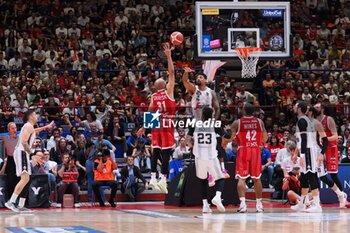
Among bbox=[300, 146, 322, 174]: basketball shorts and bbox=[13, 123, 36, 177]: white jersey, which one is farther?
bbox=[13, 123, 36, 177]: white jersey

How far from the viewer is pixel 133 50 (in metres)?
27.4

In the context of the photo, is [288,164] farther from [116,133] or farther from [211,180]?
[116,133]

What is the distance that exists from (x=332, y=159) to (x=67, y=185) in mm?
6046

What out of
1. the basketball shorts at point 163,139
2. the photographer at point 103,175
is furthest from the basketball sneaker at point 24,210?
the basketball shorts at point 163,139

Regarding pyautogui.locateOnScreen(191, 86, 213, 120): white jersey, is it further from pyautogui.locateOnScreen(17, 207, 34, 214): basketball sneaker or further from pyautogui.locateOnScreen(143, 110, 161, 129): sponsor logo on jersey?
pyautogui.locateOnScreen(17, 207, 34, 214): basketball sneaker

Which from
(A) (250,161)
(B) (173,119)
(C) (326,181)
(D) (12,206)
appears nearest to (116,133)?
(B) (173,119)

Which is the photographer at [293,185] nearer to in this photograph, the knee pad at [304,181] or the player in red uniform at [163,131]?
the knee pad at [304,181]

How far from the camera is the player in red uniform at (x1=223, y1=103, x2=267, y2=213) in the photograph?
54.3ft

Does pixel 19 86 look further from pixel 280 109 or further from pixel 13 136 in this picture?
pixel 280 109

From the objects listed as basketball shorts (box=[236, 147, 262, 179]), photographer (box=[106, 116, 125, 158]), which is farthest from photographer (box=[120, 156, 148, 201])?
basketball shorts (box=[236, 147, 262, 179])

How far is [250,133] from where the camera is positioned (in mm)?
16609

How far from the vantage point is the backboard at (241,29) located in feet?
60.8

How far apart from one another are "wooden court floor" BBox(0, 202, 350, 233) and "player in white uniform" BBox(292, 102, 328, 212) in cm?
40

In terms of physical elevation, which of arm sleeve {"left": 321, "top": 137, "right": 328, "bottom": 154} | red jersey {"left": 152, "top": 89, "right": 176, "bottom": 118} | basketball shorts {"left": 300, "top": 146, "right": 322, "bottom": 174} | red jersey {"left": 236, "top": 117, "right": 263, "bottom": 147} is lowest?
basketball shorts {"left": 300, "top": 146, "right": 322, "bottom": 174}
